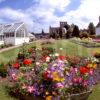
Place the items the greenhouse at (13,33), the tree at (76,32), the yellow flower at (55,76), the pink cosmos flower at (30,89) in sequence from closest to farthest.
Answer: the yellow flower at (55,76)
the pink cosmos flower at (30,89)
the greenhouse at (13,33)
the tree at (76,32)

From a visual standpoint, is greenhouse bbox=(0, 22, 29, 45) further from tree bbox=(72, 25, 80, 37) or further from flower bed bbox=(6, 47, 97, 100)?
flower bed bbox=(6, 47, 97, 100)

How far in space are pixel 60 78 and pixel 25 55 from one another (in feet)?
41.9

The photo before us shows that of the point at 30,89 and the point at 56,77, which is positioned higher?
the point at 56,77

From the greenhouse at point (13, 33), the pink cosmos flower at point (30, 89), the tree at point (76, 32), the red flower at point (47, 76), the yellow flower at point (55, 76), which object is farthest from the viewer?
the tree at point (76, 32)

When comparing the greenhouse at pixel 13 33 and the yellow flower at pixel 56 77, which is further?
the greenhouse at pixel 13 33

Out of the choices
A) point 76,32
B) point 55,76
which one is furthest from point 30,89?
point 76,32

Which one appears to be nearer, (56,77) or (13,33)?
(56,77)

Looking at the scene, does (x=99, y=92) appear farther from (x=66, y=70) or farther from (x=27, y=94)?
(x=27, y=94)

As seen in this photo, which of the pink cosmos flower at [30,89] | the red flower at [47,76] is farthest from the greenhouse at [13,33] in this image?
the red flower at [47,76]

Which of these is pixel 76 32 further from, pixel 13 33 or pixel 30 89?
pixel 30 89

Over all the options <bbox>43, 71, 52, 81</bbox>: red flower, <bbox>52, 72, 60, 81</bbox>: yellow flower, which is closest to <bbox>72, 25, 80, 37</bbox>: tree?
<bbox>43, 71, 52, 81</bbox>: red flower

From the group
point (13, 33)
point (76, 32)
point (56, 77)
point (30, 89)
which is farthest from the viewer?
point (76, 32)

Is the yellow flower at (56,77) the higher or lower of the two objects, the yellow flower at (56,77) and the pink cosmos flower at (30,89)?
the higher

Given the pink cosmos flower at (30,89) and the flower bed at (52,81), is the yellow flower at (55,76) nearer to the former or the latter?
the flower bed at (52,81)
